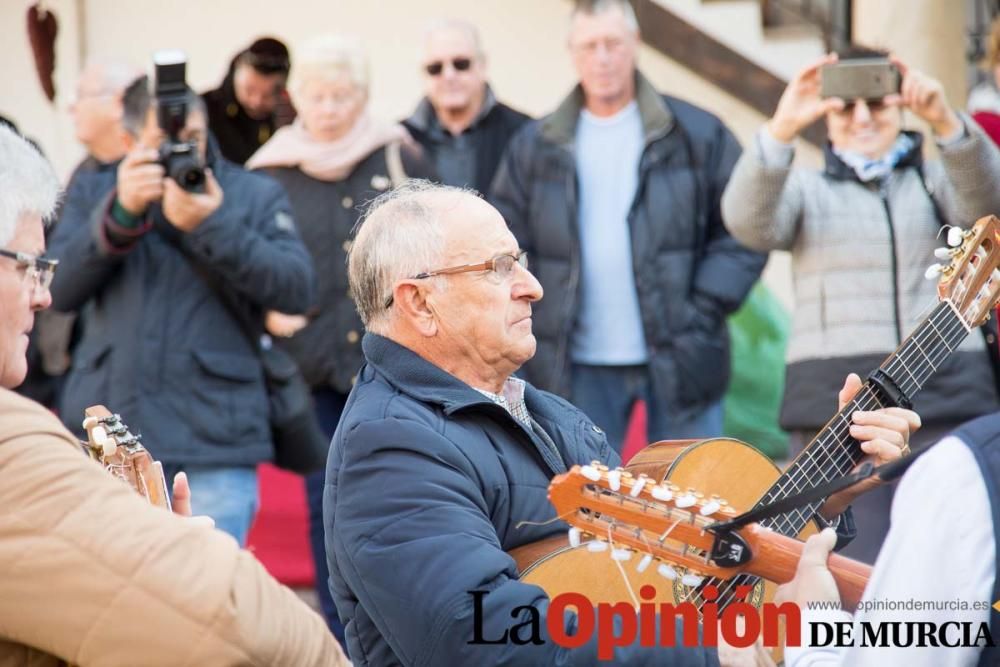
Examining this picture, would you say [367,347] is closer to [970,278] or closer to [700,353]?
[970,278]

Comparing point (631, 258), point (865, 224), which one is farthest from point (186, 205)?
point (865, 224)

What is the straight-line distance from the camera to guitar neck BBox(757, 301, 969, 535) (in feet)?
11.4

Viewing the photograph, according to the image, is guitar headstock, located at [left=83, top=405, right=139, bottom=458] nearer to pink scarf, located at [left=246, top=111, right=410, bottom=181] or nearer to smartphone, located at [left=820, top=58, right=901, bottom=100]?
smartphone, located at [left=820, top=58, right=901, bottom=100]

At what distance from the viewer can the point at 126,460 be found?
2889mm

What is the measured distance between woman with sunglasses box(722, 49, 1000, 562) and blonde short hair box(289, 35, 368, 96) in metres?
1.90

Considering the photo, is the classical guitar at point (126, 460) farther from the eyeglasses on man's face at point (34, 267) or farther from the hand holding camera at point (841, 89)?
the hand holding camera at point (841, 89)

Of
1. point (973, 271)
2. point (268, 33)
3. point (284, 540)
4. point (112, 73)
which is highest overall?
point (268, 33)

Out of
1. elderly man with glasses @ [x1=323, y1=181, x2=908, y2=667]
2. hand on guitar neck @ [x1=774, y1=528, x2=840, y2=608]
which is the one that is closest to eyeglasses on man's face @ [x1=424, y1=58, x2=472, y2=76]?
elderly man with glasses @ [x1=323, y1=181, x2=908, y2=667]

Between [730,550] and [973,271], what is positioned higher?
[973,271]

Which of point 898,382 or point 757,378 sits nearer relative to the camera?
point 898,382

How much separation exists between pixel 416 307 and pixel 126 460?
0.80m

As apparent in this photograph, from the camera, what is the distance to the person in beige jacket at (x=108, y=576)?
2.17m

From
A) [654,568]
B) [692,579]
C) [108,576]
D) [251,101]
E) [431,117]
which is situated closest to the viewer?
[108,576]

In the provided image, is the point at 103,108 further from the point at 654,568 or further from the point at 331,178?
the point at 654,568
